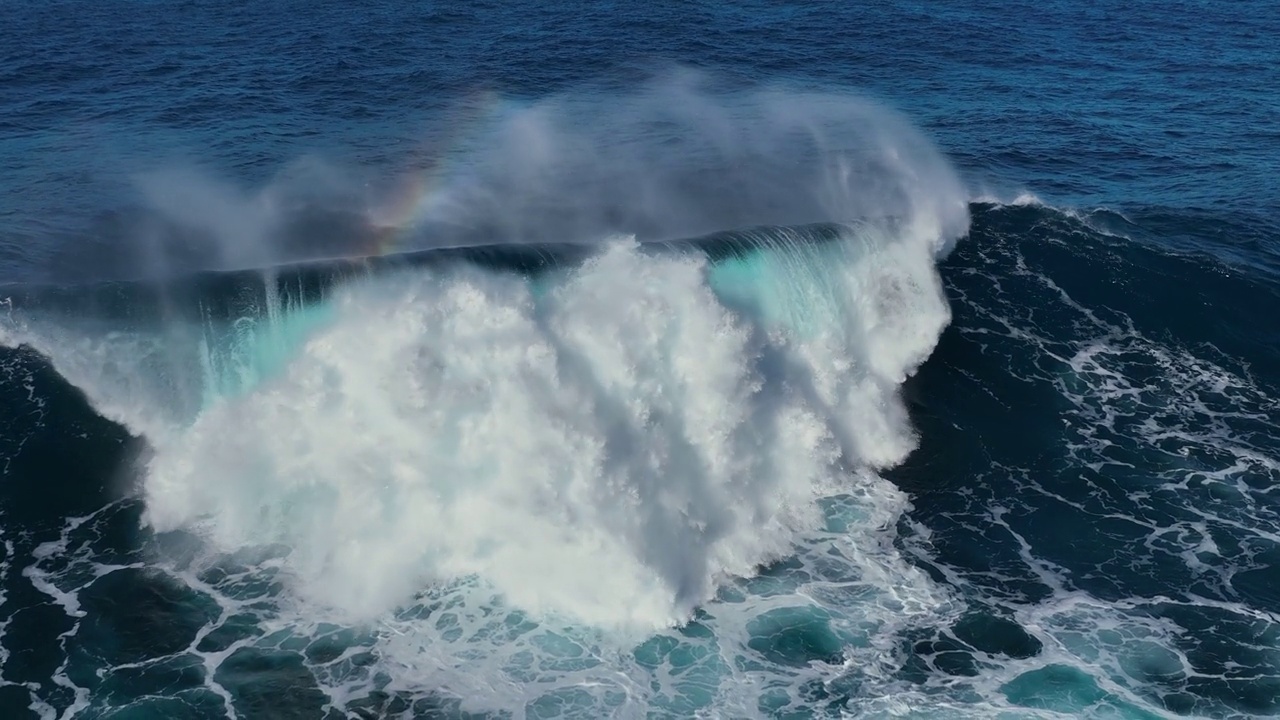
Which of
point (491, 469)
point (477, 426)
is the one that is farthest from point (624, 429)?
point (477, 426)

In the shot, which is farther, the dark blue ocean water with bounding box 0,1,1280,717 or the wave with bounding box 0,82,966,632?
the wave with bounding box 0,82,966,632

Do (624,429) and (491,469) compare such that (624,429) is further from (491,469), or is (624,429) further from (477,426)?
(477,426)

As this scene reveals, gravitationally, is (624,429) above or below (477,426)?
below

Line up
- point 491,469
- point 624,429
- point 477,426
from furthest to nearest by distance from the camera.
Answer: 1. point 624,429
2. point 477,426
3. point 491,469

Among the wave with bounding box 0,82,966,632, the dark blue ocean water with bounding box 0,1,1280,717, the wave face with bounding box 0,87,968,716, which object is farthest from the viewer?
the wave with bounding box 0,82,966,632

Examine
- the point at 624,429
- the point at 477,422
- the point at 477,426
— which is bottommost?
the point at 624,429

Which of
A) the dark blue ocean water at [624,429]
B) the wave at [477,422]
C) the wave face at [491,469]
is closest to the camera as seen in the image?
the dark blue ocean water at [624,429]

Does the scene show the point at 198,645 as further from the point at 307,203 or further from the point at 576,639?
the point at 307,203
